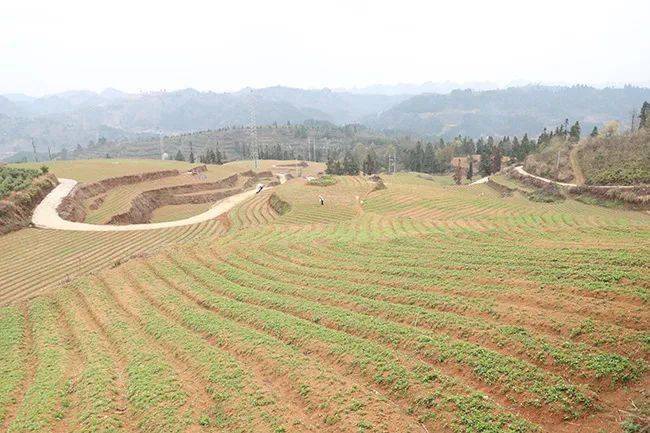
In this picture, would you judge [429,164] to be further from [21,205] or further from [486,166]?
[21,205]

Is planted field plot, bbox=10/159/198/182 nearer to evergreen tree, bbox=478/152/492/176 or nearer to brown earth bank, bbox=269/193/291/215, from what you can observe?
brown earth bank, bbox=269/193/291/215

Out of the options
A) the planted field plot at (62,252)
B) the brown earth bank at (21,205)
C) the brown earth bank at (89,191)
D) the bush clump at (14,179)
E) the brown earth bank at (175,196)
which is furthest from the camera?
the brown earth bank at (175,196)

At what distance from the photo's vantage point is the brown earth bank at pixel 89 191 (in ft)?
191

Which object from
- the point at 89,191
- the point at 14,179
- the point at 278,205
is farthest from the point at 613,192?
the point at 14,179

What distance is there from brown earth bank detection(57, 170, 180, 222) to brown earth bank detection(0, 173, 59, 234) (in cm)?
362

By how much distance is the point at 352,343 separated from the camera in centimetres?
1612

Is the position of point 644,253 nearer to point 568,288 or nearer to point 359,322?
point 568,288

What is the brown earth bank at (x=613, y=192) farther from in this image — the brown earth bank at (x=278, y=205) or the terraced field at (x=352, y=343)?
the brown earth bank at (x=278, y=205)

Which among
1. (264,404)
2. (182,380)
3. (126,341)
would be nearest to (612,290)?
(264,404)

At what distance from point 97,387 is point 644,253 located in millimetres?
23559

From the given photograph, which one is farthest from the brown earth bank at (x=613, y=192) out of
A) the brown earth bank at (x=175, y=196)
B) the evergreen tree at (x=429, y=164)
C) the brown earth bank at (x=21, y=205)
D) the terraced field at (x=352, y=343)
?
the evergreen tree at (x=429, y=164)

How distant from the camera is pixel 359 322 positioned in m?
17.7

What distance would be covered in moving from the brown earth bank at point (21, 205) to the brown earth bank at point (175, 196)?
10.2 metres

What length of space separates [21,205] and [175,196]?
107 feet
